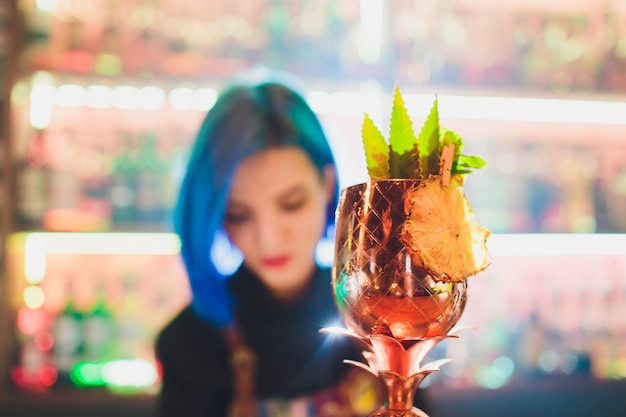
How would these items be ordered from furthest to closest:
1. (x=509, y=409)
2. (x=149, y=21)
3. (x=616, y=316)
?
(x=616, y=316) → (x=149, y=21) → (x=509, y=409)

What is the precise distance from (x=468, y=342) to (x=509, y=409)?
0.89 ft

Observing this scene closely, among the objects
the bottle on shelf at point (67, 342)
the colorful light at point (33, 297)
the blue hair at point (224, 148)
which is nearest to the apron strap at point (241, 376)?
the blue hair at point (224, 148)

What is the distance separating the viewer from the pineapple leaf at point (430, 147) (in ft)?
1.35

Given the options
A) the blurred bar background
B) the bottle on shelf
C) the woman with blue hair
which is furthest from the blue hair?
the bottle on shelf

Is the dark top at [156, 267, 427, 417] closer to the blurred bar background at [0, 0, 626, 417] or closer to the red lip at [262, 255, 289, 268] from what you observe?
the red lip at [262, 255, 289, 268]

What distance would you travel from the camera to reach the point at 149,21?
210cm

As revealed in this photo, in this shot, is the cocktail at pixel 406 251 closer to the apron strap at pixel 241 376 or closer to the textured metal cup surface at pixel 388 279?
the textured metal cup surface at pixel 388 279

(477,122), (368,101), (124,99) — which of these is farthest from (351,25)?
(124,99)

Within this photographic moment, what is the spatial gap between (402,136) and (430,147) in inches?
0.9

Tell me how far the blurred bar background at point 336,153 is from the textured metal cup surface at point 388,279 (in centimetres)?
162

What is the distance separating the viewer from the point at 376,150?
425 mm

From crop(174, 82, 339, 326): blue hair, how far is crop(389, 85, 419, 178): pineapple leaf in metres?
0.84

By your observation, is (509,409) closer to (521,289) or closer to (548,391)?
(548,391)

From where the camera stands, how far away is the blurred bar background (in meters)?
1.93
